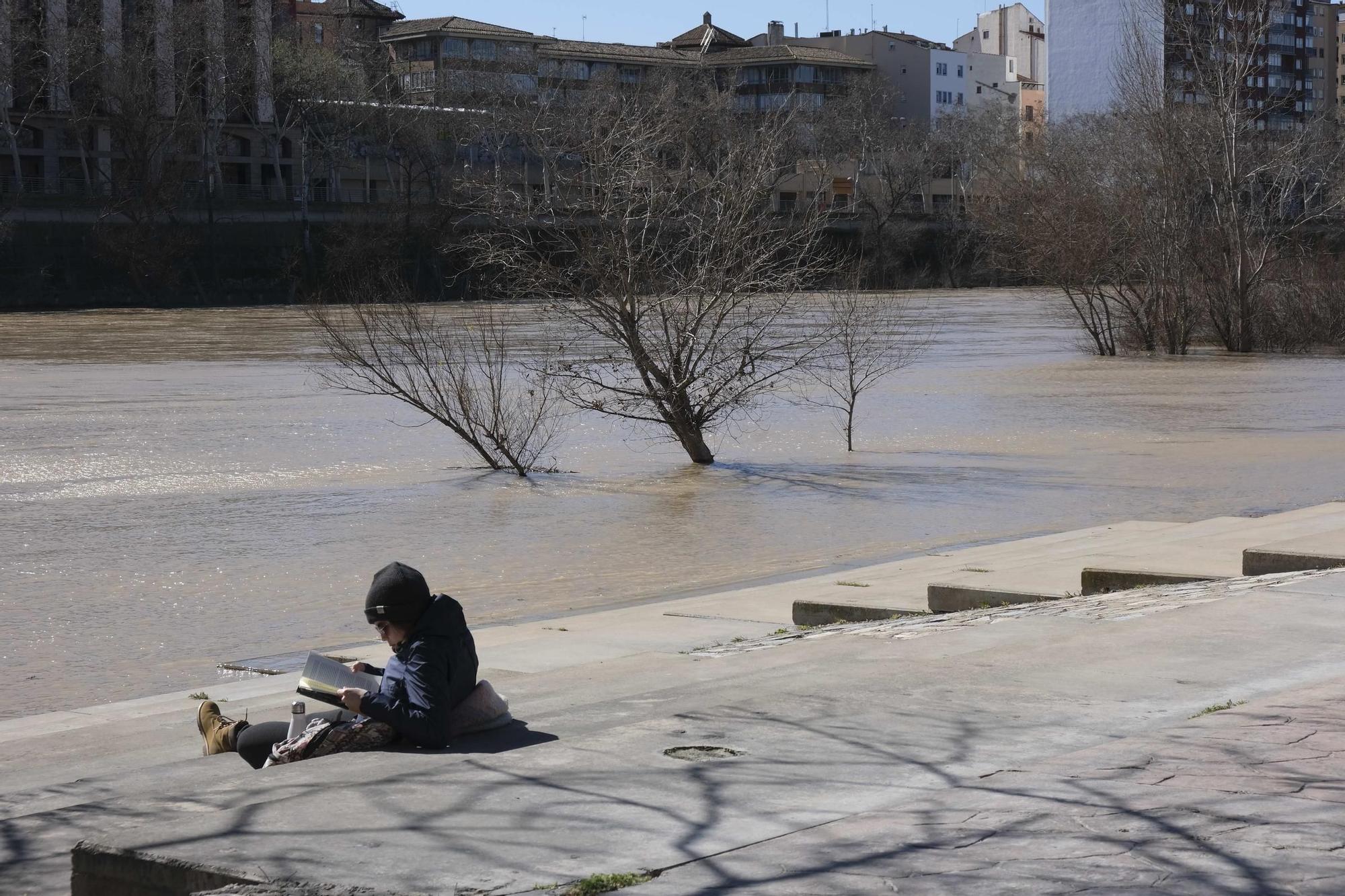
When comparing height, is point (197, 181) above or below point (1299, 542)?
above

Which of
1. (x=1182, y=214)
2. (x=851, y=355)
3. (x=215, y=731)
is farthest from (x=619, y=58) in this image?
(x=215, y=731)

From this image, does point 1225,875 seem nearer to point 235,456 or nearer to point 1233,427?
point 235,456

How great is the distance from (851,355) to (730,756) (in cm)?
2296

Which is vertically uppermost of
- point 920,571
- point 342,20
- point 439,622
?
point 342,20

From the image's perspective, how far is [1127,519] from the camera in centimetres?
1867

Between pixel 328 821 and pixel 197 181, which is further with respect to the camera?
pixel 197 181

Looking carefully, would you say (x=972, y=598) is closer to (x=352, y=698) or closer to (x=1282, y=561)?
(x=1282, y=561)

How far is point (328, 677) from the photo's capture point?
6625 millimetres

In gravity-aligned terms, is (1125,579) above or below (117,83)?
below

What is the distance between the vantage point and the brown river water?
1408 cm

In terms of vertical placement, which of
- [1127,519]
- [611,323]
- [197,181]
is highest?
[197,181]

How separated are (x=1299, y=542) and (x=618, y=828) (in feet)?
26.7

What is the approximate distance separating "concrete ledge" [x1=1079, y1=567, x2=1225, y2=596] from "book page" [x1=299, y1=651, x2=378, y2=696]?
558 centimetres

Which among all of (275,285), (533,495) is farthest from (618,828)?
(275,285)
